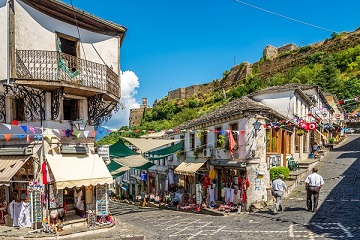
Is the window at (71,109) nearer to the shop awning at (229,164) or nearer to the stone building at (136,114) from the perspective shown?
the shop awning at (229,164)

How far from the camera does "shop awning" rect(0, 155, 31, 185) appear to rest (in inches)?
518

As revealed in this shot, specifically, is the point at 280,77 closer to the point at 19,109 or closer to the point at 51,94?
the point at 51,94

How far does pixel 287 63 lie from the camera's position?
236 ft

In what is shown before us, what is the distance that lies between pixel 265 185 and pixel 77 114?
33.6ft

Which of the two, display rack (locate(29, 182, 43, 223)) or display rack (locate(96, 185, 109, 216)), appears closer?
display rack (locate(29, 182, 43, 223))

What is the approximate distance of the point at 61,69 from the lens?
44.4ft

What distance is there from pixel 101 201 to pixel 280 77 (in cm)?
5564

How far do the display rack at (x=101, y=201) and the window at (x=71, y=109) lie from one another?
11.2 ft

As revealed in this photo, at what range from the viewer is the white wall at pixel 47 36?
12.9 metres

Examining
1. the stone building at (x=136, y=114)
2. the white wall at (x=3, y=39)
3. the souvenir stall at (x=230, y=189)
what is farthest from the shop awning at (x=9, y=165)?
the stone building at (x=136, y=114)

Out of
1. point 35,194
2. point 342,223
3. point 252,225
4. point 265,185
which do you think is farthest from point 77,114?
point 342,223

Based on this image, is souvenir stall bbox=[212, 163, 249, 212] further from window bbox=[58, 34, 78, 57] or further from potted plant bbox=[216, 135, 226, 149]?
window bbox=[58, 34, 78, 57]

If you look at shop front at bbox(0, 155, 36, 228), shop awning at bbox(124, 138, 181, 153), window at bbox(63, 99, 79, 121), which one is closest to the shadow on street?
shop awning at bbox(124, 138, 181, 153)

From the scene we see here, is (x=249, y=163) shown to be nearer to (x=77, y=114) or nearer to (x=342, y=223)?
(x=342, y=223)
